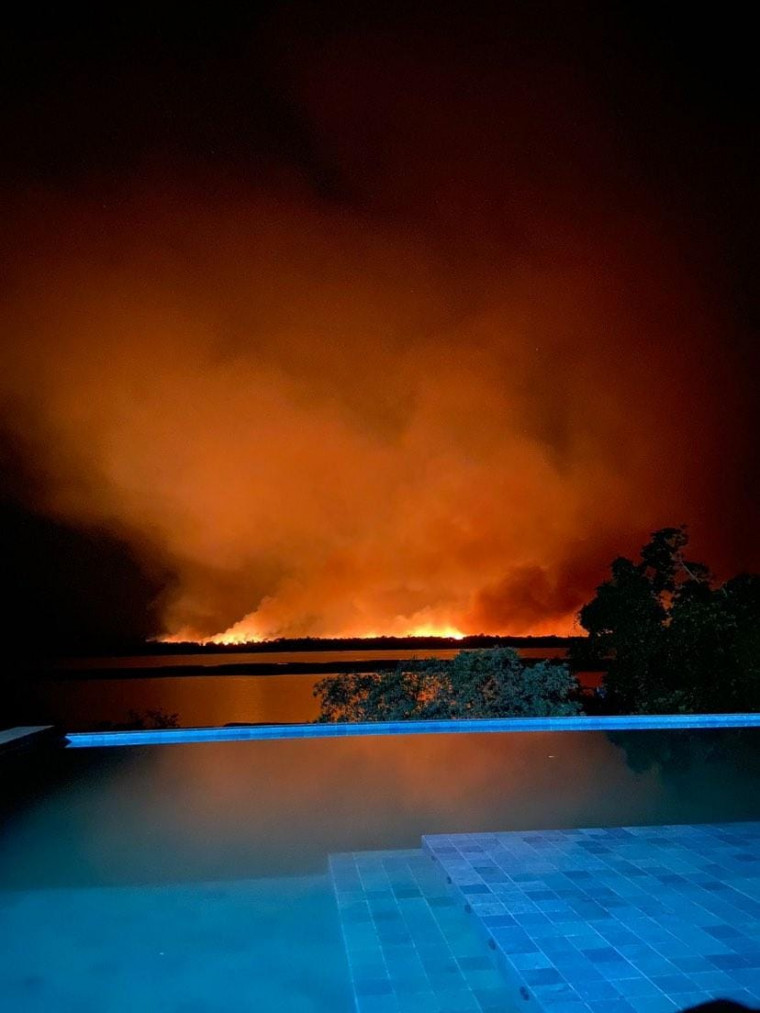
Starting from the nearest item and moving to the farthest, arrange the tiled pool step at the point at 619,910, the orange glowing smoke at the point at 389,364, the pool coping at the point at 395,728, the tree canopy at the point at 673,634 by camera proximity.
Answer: the tiled pool step at the point at 619,910 → the pool coping at the point at 395,728 → the tree canopy at the point at 673,634 → the orange glowing smoke at the point at 389,364

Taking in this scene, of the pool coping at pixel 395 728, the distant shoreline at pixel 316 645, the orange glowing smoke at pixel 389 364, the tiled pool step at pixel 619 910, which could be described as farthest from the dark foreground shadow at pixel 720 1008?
the distant shoreline at pixel 316 645

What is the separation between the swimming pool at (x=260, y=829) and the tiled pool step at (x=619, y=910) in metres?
0.18

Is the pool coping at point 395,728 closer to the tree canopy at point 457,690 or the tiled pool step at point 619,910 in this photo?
the tree canopy at point 457,690

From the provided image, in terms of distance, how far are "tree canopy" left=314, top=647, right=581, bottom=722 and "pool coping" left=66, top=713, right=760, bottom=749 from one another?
1.73 metres

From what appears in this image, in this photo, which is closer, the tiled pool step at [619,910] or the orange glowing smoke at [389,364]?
the tiled pool step at [619,910]

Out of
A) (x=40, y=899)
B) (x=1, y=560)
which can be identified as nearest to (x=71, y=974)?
Result: (x=40, y=899)

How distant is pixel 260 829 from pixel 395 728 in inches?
116

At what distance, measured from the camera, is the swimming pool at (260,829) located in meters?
2.70

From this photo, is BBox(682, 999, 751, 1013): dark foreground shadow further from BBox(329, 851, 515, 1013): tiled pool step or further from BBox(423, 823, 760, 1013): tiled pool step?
BBox(329, 851, 515, 1013): tiled pool step

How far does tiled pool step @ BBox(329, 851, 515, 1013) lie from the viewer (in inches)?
97.9

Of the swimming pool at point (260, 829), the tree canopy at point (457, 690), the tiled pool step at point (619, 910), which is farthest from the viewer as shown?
the tree canopy at point (457, 690)

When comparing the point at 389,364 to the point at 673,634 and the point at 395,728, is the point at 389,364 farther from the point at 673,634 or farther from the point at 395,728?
the point at 395,728

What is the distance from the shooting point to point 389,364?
13555mm

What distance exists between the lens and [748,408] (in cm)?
1170
